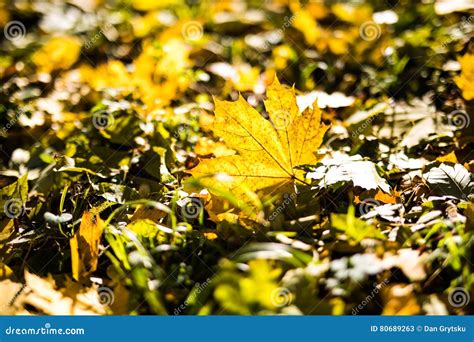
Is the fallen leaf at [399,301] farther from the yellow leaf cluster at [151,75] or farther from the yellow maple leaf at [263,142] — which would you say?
the yellow leaf cluster at [151,75]

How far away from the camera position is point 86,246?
1679mm

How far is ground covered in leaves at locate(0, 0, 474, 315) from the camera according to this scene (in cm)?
147

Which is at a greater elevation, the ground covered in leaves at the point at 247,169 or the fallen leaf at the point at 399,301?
the ground covered in leaves at the point at 247,169

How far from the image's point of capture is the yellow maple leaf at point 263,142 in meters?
1.75

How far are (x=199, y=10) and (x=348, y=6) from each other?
1064 mm

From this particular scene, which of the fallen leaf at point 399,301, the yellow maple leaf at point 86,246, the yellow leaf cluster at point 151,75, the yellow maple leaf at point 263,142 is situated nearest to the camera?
the fallen leaf at point 399,301

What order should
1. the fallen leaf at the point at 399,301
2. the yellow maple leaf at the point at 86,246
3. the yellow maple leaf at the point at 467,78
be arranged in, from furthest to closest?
the yellow maple leaf at the point at 467,78 → the yellow maple leaf at the point at 86,246 → the fallen leaf at the point at 399,301

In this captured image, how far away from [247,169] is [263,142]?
10cm

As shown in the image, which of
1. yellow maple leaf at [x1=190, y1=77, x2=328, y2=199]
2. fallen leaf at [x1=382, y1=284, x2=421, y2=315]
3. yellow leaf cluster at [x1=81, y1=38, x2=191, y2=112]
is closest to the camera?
fallen leaf at [x1=382, y1=284, x2=421, y2=315]

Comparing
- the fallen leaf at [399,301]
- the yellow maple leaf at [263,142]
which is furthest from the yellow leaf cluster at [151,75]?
the fallen leaf at [399,301]

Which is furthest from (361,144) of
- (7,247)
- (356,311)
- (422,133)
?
(7,247)

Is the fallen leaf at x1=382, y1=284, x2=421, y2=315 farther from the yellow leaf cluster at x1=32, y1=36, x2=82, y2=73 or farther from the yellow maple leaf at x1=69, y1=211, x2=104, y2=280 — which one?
the yellow leaf cluster at x1=32, y1=36, x2=82, y2=73

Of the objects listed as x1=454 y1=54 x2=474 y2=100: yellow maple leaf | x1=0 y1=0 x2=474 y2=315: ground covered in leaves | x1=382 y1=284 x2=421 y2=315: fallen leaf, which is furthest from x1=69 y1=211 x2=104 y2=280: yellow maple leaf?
x1=454 y1=54 x2=474 y2=100: yellow maple leaf

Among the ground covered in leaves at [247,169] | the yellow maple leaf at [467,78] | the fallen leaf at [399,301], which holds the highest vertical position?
the yellow maple leaf at [467,78]
